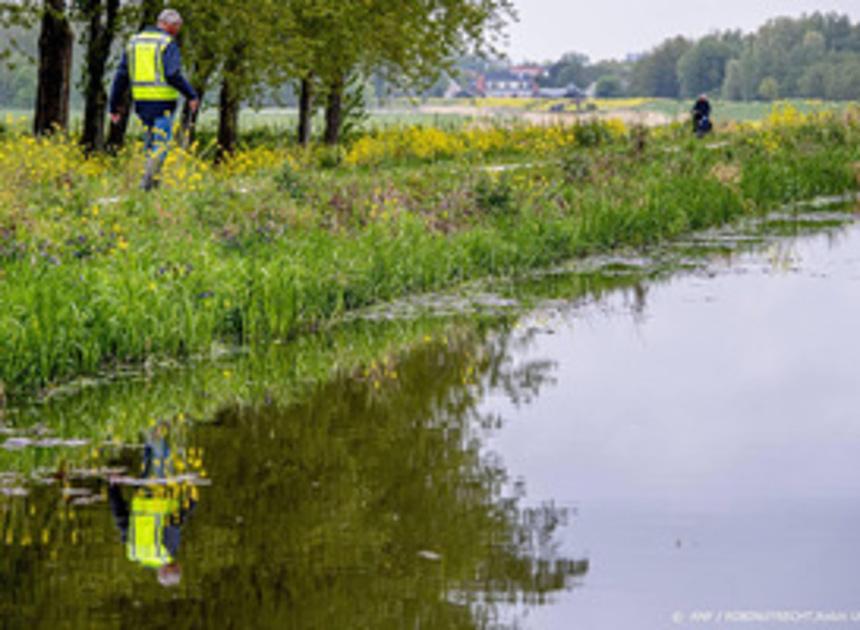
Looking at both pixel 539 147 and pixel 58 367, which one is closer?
pixel 58 367

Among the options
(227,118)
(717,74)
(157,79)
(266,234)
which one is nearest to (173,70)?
(157,79)

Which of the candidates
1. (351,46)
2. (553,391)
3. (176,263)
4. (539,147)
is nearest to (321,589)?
(553,391)

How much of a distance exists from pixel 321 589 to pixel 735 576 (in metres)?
1.67

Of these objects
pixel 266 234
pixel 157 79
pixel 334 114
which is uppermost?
pixel 157 79

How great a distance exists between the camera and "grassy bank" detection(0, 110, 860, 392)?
1201cm

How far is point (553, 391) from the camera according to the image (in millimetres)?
11250

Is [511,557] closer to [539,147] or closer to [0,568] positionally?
[0,568]

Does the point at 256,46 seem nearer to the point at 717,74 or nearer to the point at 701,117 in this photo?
the point at 701,117

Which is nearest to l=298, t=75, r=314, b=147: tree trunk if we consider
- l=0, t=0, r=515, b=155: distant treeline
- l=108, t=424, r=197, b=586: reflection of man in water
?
l=0, t=0, r=515, b=155: distant treeline

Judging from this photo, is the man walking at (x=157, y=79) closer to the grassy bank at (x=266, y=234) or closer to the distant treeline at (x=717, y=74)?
the grassy bank at (x=266, y=234)

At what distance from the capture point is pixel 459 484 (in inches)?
332

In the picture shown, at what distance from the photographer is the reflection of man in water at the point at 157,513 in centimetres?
694

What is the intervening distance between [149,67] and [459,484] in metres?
11.6

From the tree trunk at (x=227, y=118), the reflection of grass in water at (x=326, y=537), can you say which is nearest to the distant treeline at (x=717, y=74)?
the tree trunk at (x=227, y=118)
